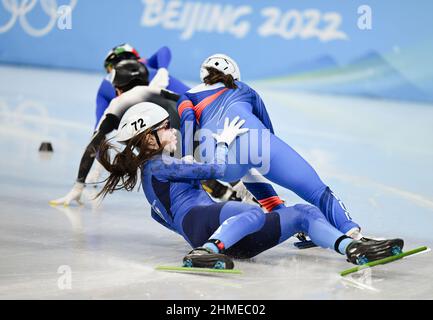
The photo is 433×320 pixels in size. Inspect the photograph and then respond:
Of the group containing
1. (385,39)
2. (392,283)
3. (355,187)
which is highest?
(385,39)

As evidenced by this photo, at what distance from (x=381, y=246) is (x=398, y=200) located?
2.96 meters

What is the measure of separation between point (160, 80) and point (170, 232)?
7.29 ft

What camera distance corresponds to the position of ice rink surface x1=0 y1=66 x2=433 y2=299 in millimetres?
5105

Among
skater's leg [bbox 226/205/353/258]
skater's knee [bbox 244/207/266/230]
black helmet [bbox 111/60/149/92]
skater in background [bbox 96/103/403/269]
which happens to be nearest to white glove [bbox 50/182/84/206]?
black helmet [bbox 111/60/149/92]

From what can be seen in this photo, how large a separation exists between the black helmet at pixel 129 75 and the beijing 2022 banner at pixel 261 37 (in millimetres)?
8258

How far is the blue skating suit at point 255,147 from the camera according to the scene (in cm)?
590

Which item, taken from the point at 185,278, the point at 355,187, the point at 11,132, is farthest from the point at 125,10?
the point at 185,278

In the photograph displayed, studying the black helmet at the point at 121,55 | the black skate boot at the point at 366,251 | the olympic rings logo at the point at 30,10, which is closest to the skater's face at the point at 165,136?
the black skate boot at the point at 366,251

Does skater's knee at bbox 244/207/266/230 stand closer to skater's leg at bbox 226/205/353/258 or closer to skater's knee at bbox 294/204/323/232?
skater's leg at bbox 226/205/353/258

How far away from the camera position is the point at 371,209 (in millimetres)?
7816

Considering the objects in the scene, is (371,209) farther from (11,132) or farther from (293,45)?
(293,45)

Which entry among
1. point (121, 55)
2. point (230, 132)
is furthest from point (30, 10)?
point (230, 132)

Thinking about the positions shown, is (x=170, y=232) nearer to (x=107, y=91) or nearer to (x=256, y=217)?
(x=256, y=217)

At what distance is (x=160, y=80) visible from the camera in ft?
28.2
